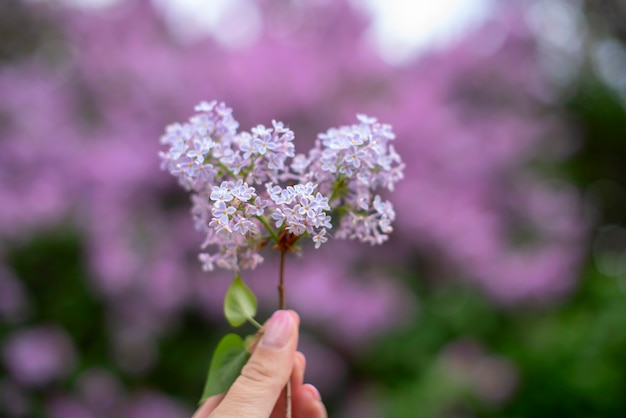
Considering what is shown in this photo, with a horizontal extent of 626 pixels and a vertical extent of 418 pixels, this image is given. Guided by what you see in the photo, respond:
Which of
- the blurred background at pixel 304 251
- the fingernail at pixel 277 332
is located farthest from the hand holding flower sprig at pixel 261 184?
the blurred background at pixel 304 251

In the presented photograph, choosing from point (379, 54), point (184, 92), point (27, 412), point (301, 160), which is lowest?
point (27, 412)

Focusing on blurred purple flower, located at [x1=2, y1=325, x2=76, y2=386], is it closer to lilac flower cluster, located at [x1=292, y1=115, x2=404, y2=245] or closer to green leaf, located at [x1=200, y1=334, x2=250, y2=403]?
green leaf, located at [x1=200, y1=334, x2=250, y2=403]

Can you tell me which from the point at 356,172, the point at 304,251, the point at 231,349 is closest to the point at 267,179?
the point at 356,172

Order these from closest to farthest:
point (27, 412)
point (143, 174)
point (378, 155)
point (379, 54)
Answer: point (378, 155) → point (27, 412) → point (143, 174) → point (379, 54)

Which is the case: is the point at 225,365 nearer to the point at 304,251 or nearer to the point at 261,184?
the point at 261,184

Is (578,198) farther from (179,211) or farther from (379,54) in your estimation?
(179,211)

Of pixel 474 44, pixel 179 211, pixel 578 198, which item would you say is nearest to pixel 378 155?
pixel 179 211

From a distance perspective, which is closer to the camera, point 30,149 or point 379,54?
point 30,149

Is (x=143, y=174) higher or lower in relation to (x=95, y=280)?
higher

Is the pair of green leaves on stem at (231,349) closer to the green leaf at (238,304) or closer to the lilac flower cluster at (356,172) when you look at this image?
the green leaf at (238,304)
